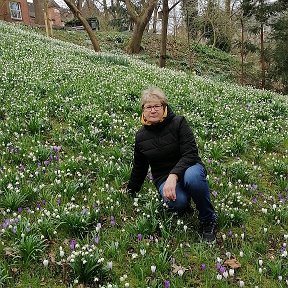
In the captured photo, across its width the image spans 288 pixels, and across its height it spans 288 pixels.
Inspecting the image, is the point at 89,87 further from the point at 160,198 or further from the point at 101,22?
the point at 101,22

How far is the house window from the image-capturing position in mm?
54438

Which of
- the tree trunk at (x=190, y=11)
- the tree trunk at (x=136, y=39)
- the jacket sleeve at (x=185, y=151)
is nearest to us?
the jacket sleeve at (x=185, y=151)

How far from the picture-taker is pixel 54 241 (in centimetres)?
496

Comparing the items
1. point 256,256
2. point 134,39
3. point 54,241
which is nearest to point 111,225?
point 54,241

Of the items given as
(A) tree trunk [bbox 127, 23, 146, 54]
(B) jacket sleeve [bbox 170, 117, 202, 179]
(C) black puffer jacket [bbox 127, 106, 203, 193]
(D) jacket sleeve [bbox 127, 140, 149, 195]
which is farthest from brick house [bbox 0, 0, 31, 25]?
(B) jacket sleeve [bbox 170, 117, 202, 179]

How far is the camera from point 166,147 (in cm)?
544

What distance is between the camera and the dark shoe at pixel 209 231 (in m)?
→ 5.07

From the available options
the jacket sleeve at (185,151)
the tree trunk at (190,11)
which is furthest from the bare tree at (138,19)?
the jacket sleeve at (185,151)

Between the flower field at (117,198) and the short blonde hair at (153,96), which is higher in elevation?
the short blonde hair at (153,96)

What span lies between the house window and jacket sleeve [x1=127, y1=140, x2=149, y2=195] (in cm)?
5455

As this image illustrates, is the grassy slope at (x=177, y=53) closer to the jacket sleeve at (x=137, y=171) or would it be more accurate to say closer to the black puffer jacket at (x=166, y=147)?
the jacket sleeve at (x=137, y=171)

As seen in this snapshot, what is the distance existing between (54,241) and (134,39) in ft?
92.9

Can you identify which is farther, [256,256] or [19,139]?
[19,139]

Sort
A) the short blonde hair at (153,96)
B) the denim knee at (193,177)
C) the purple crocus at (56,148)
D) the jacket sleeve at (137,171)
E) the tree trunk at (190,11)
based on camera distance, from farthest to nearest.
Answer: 1. the tree trunk at (190,11)
2. the purple crocus at (56,148)
3. the jacket sleeve at (137,171)
4. the short blonde hair at (153,96)
5. the denim knee at (193,177)
